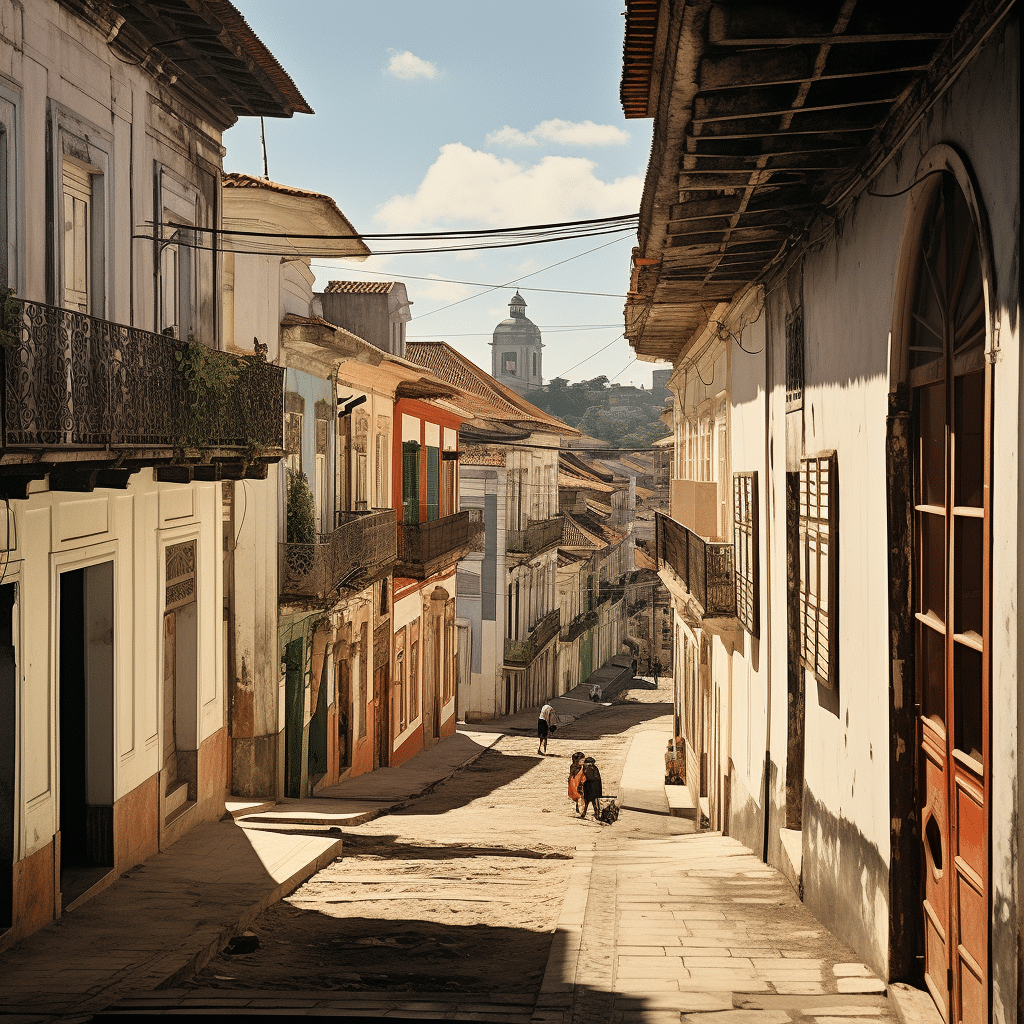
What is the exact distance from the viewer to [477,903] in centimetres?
884

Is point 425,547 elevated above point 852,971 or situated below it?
above

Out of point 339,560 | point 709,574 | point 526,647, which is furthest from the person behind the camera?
point 526,647

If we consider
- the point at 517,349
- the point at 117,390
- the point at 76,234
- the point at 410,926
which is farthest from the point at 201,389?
the point at 517,349

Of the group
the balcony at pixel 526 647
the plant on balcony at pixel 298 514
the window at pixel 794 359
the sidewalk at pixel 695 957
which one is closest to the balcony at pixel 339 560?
the plant on balcony at pixel 298 514

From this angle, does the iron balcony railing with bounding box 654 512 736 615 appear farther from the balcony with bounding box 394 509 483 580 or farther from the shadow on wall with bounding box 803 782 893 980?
Result: the balcony with bounding box 394 509 483 580

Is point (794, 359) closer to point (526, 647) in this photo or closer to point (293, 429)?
point (293, 429)

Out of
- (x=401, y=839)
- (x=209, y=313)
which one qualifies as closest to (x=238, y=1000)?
(x=401, y=839)

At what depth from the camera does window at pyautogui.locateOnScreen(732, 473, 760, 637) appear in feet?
36.3

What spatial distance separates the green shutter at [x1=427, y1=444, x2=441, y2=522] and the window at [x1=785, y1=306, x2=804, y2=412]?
1504 centimetres

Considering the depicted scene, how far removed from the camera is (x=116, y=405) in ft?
25.8

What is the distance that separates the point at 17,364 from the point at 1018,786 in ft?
17.3

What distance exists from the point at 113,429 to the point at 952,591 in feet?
17.2

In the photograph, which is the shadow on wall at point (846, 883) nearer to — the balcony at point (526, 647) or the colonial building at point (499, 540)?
the colonial building at point (499, 540)

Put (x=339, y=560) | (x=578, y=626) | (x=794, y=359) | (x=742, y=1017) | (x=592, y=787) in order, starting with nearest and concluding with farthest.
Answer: (x=742, y=1017) < (x=794, y=359) < (x=339, y=560) < (x=592, y=787) < (x=578, y=626)
